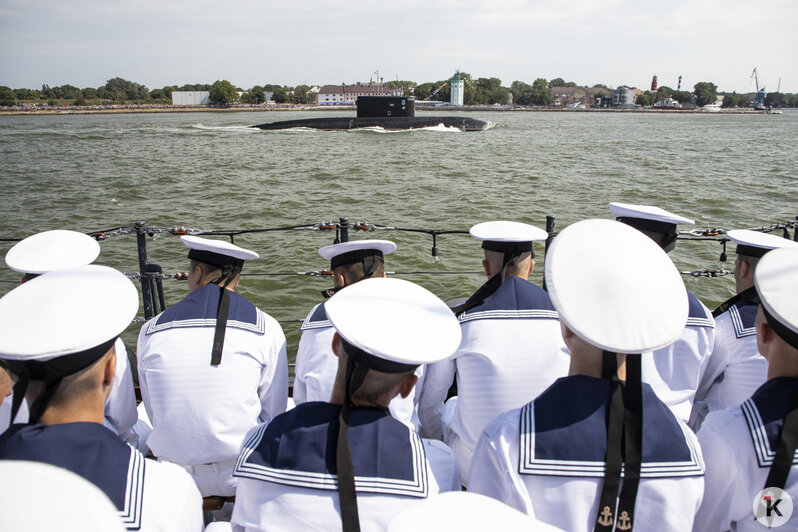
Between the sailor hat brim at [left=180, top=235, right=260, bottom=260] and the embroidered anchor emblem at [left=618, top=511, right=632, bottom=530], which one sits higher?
the sailor hat brim at [left=180, top=235, right=260, bottom=260]

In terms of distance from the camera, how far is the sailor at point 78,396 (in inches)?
64.2

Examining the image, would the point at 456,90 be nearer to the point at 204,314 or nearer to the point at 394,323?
the point at 204,314

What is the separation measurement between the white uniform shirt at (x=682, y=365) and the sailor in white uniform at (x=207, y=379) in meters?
2.38

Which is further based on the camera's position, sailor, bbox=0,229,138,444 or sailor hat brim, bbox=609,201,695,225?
sailor hat brim, bbox=609,201,695,225

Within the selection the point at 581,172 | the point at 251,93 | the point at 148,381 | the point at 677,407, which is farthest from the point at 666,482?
the point at 251,93

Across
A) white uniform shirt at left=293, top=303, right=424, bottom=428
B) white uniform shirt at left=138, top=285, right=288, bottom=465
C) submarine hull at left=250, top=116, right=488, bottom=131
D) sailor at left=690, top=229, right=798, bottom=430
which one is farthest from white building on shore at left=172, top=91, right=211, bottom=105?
sailor at left=690, top=229, right=798, bottom=430

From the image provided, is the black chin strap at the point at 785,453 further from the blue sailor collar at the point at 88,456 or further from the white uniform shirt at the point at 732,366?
the blue sailor collar at the point at 88,456

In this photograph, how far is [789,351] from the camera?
6.43 ft

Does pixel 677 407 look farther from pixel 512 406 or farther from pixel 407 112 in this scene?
pixel 407 112

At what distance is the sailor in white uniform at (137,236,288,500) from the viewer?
9.53ft

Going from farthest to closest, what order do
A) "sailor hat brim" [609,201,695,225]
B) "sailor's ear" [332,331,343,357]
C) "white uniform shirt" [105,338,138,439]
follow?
"sailor hat brim" [609,201,695,225] < "white uniform shirt" [105,338,138,439] < "sailor's ear" [332,331,343,357]

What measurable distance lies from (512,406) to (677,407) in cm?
115

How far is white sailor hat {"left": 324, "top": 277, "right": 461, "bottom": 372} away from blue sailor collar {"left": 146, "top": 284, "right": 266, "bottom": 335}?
1356mm

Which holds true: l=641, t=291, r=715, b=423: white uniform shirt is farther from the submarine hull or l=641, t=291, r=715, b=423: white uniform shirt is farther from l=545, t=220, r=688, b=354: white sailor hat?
the submarine hull
